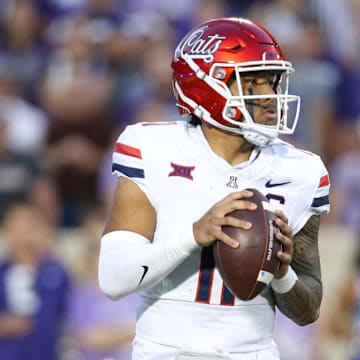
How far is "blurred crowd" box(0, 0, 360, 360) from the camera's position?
535cm

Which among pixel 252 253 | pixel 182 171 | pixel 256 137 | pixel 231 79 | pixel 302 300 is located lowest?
pixel 302 300

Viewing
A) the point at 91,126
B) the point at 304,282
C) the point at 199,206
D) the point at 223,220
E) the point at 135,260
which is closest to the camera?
the point at 223,220

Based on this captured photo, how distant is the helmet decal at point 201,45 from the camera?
9.28ft

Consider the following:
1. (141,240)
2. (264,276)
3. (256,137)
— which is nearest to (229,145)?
(256,137)

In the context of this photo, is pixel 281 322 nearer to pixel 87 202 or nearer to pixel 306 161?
pixel 87 202

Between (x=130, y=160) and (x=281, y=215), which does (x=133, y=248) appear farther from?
(x=281, y=215)

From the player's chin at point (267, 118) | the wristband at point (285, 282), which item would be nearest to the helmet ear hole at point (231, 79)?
the player's chin at point (267, 118)

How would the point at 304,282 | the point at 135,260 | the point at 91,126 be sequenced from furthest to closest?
1. the point at 91,126
2. the point at 304,282
3. the point at 135,260

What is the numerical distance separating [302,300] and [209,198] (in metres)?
0.45

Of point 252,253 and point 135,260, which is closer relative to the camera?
point 252,253

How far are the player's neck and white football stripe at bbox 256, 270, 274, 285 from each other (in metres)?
0.50

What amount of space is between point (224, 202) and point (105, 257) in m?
0.45

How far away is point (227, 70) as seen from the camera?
2.79 metres

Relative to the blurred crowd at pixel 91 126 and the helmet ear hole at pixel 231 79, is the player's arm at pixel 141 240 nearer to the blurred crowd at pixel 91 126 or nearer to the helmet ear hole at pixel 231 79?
the helmet ear hole at pixel 231 79
